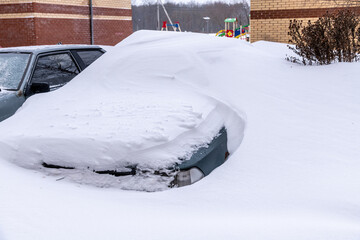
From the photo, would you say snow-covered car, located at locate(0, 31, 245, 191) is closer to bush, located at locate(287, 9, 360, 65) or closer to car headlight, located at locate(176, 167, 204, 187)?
car headlight, located at locate(176, 167, 204, 187)

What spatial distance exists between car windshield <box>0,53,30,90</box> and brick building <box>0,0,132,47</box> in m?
11.5

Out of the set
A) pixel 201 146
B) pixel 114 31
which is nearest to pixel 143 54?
pixel 201 146

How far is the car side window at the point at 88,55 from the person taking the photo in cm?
598

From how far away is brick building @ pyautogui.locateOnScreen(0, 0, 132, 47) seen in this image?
15953 millimetres

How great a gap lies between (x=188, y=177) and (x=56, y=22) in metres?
15.7

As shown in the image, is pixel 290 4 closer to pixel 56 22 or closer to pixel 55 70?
pixel 55 70

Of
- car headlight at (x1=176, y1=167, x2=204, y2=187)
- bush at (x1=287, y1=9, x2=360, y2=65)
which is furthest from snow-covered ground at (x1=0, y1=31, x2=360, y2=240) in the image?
bush at (x1=287, y1=9, x2=360, y2=65)

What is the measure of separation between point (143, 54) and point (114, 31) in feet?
55.1

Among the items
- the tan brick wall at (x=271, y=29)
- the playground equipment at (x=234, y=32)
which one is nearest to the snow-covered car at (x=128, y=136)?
the tan brick wall at (x=271, y=29)

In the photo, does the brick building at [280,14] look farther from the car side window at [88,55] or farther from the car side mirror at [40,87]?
the car side mirror at [40,87]

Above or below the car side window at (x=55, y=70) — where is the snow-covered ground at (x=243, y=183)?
below

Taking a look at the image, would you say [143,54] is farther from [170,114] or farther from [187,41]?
[170,114]

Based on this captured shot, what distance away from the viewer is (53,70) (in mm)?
5316

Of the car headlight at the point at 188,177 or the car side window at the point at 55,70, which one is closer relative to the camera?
the car headlight at the point at 188,177
